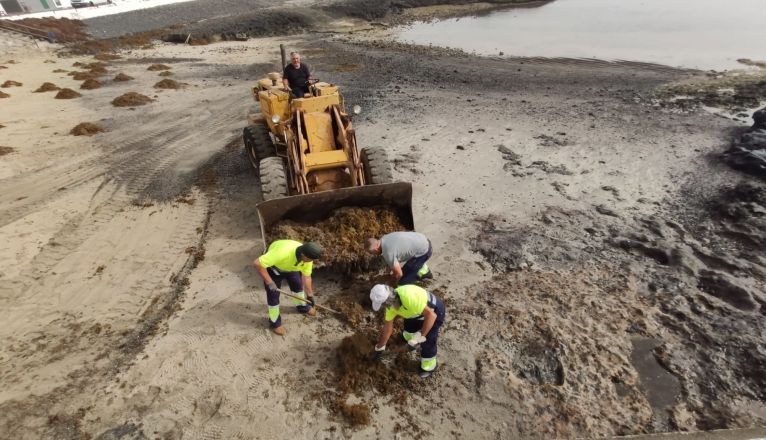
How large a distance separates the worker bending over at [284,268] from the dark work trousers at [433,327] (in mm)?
1292

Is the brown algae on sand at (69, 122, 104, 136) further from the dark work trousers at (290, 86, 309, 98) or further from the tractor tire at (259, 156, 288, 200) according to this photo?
the tractor tire at (259, 156, 288, 200)

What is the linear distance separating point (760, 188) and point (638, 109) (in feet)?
18.7

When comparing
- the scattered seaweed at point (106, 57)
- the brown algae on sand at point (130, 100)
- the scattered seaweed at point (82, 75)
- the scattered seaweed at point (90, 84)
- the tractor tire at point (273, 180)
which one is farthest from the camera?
the scattered seaweed at point (106, 57)

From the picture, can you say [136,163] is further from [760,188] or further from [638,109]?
[638,109]

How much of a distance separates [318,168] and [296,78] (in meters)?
2.26

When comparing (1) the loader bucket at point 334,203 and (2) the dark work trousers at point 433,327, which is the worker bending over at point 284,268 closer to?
(1) the loader bucket at point 334,203

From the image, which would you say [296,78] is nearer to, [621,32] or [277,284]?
[277,284]

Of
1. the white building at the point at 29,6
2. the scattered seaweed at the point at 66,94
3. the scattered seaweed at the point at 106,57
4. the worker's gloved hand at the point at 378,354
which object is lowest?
the worker's gloved hand at the point at 378,354

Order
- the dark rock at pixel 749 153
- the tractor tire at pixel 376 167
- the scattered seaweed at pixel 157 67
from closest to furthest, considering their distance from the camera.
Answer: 1. the tractor tire at pixel 376 167
2. the dark rock at pixel 749 153
3. the scattered seaweed at pixel 157 67

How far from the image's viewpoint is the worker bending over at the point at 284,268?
4.83 metres

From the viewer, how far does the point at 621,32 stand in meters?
26.0

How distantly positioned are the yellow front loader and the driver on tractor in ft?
0.60

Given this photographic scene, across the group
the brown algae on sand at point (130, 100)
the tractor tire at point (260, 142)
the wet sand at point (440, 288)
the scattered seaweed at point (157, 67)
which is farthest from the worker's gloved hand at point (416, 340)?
the scattered seaweed at point (157, 67)

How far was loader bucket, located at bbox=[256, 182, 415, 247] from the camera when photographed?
6.34 m
